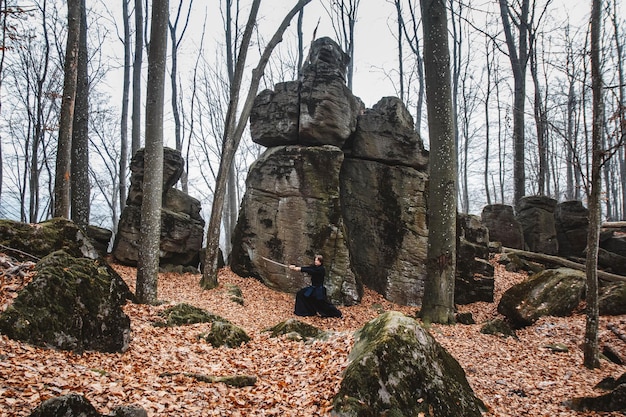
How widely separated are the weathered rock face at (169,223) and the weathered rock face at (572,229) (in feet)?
47.4

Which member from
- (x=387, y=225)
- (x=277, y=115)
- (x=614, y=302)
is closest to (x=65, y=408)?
(x=614, y=302)

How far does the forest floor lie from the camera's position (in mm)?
3693

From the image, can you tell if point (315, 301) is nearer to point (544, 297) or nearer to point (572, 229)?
point (544, 297)

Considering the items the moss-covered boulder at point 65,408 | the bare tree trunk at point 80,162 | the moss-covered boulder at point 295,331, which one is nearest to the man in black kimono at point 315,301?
the moss-covered boulder at point 295,331

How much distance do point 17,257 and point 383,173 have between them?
414 inches

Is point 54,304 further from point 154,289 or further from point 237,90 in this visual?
point 237,90

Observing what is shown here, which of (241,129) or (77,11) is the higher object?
(77,11)

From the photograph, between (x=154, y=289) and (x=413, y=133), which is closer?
(x=154, y=289)

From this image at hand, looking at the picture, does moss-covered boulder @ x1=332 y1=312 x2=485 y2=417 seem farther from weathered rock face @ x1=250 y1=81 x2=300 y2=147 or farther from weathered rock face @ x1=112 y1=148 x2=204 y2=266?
weathered rock face @ x1=250 y1=81 x2=300 y2=147

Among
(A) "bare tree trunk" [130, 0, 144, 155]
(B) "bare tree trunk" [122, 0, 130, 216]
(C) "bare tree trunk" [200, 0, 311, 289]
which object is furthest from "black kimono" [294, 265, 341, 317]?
(B) "bare tree trunk" [122, 0, 130, 216]

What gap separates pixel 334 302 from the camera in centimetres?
1167

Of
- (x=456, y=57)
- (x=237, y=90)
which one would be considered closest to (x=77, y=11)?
(x=237, y=90)

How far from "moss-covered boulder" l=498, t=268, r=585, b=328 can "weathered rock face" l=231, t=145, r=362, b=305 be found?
14.7 ft

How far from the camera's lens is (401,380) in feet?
14.1
